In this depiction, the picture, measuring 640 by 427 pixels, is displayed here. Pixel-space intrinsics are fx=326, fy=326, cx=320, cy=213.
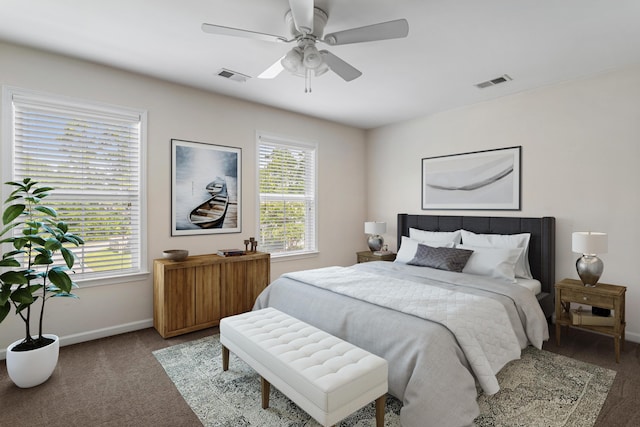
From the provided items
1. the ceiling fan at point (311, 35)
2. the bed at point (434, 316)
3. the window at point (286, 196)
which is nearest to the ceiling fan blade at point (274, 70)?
the ceiling fan at point (311, 35)

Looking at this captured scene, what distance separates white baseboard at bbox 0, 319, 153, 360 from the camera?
10.1 feet

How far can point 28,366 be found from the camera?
2336mm

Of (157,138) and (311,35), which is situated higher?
(311,35)

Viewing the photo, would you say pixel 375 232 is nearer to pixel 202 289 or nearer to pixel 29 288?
pixel 202 289

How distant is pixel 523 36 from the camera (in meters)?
2.59

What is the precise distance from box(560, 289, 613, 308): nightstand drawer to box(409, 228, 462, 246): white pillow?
1.23 metres

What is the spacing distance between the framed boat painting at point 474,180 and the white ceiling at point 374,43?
781 mm

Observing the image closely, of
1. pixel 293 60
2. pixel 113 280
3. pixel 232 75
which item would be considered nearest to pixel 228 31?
pixel 293 60

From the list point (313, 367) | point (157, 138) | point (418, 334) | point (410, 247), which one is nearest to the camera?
point (313, 367)

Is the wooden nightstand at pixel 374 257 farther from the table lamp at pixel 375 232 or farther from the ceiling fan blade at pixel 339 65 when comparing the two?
the ceiling fan blade at pixel 339 65

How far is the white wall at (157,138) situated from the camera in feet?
9.75

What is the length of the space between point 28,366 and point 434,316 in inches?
113

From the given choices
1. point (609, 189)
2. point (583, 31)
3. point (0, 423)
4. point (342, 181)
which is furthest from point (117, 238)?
point (609, 189)

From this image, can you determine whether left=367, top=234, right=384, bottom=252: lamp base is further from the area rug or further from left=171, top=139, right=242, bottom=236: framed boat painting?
the area rug
